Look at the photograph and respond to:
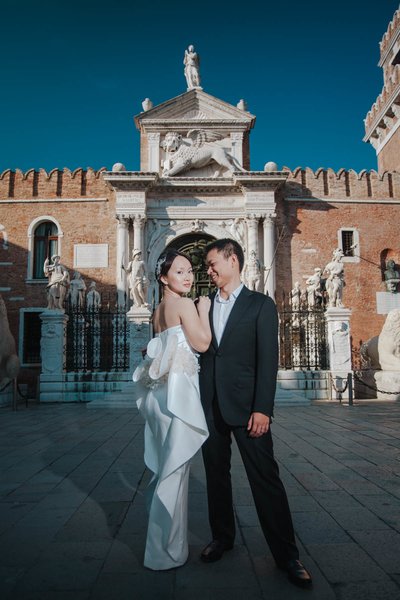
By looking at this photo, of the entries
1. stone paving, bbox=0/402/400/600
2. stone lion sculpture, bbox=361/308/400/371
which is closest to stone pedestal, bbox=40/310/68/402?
stone paving, bbox=0/402/400/600

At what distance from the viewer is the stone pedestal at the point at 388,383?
40.5 ft

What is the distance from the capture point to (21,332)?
18.0m

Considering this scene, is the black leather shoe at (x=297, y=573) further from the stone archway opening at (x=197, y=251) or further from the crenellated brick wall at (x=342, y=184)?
the crenellated brick wall at (x=342, y=184)

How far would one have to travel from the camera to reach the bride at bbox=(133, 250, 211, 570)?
2.60 meters

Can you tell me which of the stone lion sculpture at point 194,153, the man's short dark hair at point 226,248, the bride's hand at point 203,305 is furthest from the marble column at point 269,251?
the bride's hand at point 203,305

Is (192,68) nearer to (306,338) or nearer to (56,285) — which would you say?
(56,285)

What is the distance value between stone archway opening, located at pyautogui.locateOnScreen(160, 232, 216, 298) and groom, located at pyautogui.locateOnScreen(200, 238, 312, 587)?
15109 mm

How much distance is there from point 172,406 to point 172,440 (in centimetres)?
19

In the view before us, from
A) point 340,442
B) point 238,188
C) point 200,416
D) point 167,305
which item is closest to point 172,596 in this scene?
point 200,416

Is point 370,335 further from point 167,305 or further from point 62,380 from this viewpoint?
point 167,305

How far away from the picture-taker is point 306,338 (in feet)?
48.3

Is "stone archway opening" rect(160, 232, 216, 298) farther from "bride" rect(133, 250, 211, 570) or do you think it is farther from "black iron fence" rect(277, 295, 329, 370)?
"bride" rect(133, 250, 211, 570)

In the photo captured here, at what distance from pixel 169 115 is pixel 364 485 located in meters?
17.4

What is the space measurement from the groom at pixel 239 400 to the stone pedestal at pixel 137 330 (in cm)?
1020
